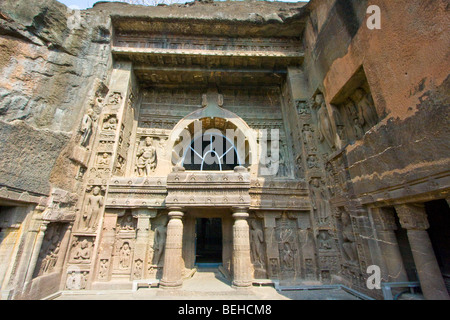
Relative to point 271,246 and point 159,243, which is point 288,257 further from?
point 159,243

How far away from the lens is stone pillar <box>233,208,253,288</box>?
4.84 m

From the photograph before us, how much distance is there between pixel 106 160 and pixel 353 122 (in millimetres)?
7167

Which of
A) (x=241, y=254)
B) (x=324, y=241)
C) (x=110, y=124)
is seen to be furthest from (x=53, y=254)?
(x=324, y=241)

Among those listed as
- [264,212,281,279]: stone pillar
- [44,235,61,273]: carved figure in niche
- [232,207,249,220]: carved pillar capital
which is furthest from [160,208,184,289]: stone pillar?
[44,235,61,273]: carved figure in niche

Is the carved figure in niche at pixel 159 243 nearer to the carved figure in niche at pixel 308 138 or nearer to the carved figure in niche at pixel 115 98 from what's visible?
the carved figure in niche at pixel 115 98

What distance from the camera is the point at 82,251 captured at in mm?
5328

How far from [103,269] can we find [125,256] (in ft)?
1.89

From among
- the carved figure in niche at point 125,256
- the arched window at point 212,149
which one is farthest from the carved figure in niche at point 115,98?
the carved figure in niche at point 125,256

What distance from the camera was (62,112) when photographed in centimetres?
534

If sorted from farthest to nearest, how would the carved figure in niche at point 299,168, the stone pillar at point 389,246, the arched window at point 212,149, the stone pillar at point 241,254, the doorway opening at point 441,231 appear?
the arched window at point 212,149, the carved figure in niche at point 299,168, the stone pillar at point 241,254, the doorway opening at point 441,231, the stone pillar at point 389,246

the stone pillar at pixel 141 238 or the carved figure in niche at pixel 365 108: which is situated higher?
the carved figure in niche at pixel 365 108

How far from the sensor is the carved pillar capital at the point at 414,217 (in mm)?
3498

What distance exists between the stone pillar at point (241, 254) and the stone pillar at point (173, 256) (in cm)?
138

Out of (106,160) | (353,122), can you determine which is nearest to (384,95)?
(353,122)
